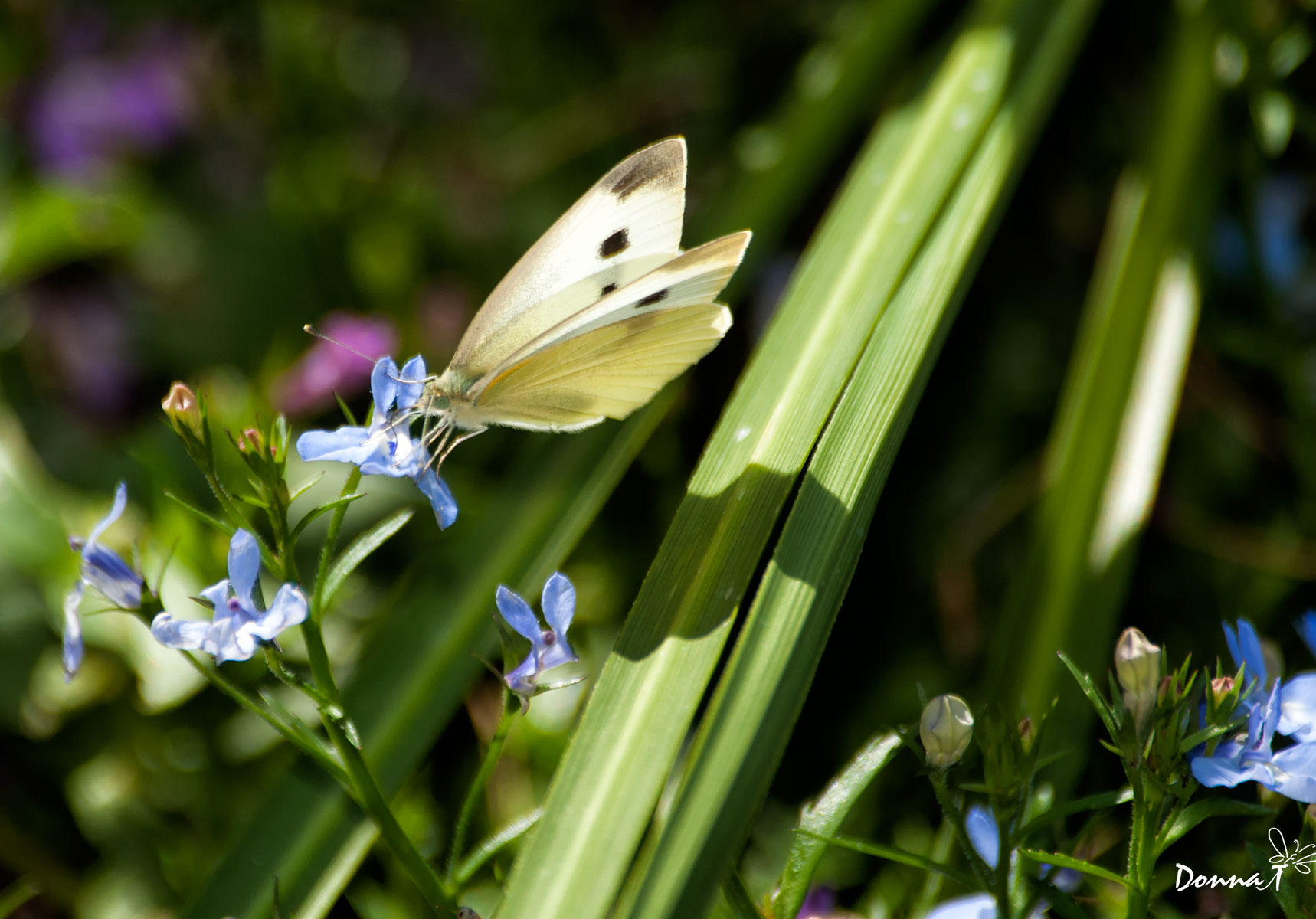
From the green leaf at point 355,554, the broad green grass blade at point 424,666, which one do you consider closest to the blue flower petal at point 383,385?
the green leaf at point 355,554

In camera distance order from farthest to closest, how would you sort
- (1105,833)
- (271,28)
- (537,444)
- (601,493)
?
1. (271,28)
2. (537,444)
3. (601,493)
4. (1105,833)

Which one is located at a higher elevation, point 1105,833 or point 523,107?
point 523,107

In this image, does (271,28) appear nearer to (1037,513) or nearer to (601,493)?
(601,493)

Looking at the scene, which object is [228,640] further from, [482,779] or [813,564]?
[813,564]

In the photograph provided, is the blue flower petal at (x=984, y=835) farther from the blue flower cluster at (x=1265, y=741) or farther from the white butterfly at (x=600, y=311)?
the white butterfly at (x=600, y=311)

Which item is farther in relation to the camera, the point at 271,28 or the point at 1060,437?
the point at 271,28

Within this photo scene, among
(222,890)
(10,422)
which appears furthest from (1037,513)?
(10,422)

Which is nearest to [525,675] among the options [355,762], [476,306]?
[355,762]

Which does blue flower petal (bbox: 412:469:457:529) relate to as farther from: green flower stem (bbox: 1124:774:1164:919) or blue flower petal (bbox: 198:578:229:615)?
green flower stem (bbox: 1124:774:1164:919)
